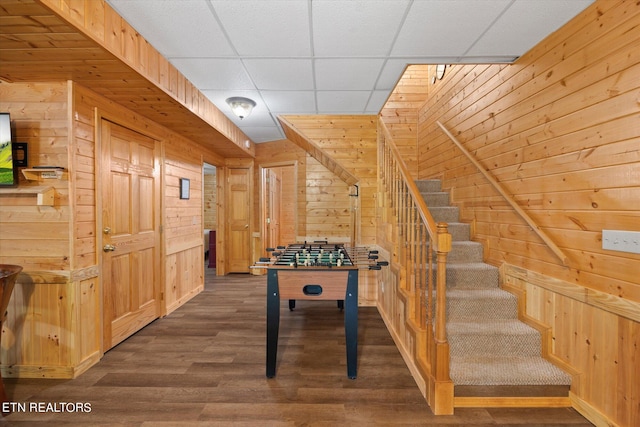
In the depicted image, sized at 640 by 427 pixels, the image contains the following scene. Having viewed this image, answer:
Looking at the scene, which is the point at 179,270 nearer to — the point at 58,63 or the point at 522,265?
the point at 58,63

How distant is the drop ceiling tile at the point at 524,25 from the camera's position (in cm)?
184

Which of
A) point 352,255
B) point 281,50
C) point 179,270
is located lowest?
point 179,270

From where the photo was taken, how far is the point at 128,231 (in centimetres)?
305

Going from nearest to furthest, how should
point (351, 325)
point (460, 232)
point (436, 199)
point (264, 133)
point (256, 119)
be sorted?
1. point (351, 325)
2. point (460, 232)
3. point (436, 199)
4. point (256, 119)
5. point (264, 133)

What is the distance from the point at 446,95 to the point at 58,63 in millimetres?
3849

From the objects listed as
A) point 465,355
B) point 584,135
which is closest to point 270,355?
point 465,355

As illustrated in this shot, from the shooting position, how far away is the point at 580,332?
191 centimetres

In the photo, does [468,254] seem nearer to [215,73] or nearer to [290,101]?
[290,101]

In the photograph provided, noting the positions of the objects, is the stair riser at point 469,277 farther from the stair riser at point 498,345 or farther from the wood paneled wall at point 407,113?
the wood paneled wall at point 407,113

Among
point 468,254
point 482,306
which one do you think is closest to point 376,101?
point 468,254

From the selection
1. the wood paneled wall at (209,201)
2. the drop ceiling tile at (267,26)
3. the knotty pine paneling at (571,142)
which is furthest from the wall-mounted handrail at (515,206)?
the wood paneled wall at (209,201)

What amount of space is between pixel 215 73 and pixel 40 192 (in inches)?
66.3

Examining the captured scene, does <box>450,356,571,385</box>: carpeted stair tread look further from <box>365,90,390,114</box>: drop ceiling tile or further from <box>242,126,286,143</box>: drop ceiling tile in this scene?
<box>242,126,286,143</box>: drop ceiling tile

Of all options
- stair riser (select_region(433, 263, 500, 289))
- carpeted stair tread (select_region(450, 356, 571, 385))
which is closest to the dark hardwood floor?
carpeted stair tread (select_region(450, 356, 571, 385))
